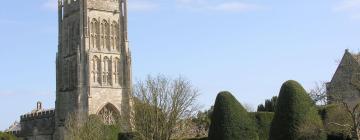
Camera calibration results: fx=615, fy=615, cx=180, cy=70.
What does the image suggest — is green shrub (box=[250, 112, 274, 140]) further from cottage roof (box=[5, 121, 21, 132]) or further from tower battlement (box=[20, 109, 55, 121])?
cottage roof (box=[5, 121, 21, 132])

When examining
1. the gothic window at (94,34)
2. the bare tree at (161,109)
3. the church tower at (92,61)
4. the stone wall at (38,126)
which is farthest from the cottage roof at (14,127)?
the bare tree at (161,109)

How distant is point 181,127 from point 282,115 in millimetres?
16434

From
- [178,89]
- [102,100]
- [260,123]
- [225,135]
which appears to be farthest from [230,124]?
[102,100]

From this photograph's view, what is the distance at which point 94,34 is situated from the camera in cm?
7600

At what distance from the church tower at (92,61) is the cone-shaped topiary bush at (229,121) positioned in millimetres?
38681

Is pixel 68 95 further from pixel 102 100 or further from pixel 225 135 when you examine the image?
pixel 225 135

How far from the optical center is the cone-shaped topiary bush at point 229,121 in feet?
114

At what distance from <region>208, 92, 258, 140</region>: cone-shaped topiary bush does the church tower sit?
1523 inches

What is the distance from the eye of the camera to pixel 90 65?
7412 cm

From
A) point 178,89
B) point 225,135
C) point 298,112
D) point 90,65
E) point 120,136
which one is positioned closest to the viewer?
point 298,112

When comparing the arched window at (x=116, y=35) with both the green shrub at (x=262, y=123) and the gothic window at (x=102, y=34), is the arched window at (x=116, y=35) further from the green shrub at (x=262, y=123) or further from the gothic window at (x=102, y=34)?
the green shrub at (x=262, y=123)

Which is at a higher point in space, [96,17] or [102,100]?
[96,17]

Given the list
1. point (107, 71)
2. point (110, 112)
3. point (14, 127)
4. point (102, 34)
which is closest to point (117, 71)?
point (107, 71)

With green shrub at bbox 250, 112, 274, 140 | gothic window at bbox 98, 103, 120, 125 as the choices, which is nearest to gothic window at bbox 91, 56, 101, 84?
gothic window at bbox 98, 103, 120, 125
